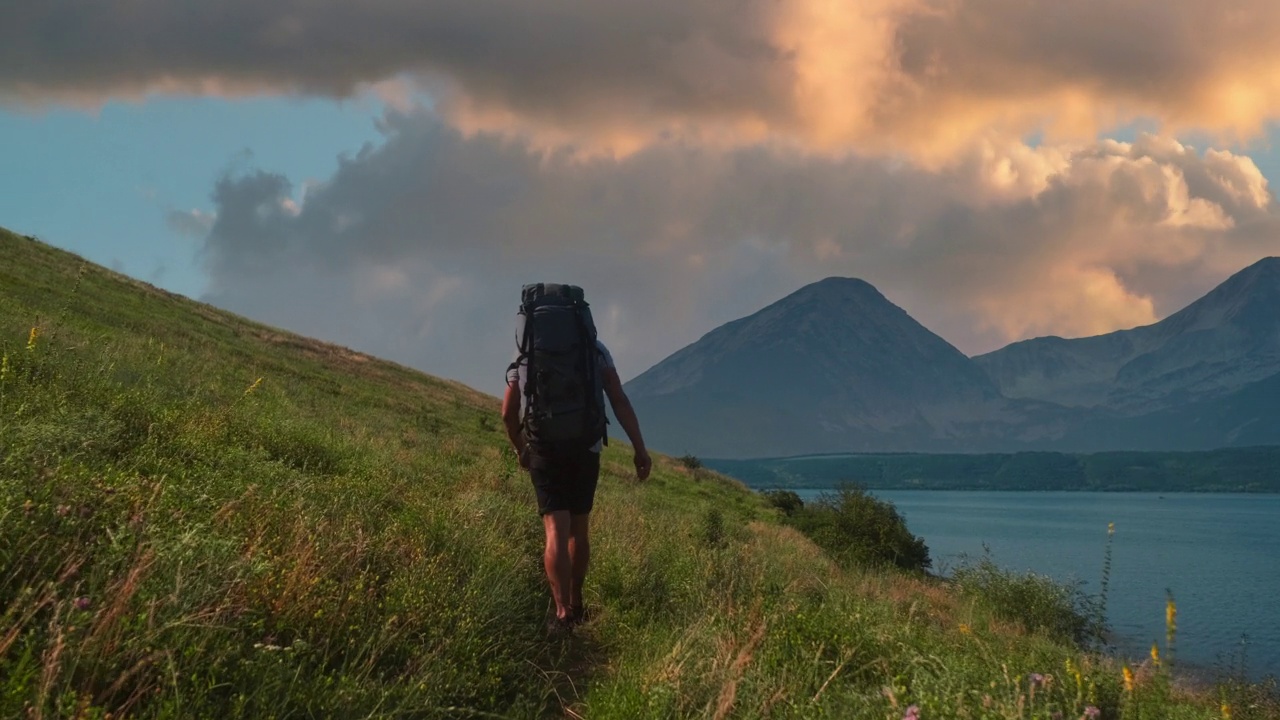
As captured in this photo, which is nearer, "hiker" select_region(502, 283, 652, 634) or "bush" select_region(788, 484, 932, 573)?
"hiker" select_region(502, 283, 652, 634)

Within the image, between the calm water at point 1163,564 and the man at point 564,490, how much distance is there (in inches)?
176

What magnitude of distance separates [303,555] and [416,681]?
1.13 m

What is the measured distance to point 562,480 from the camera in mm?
7207

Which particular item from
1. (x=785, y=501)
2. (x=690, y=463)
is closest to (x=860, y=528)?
(x=785, y=501)

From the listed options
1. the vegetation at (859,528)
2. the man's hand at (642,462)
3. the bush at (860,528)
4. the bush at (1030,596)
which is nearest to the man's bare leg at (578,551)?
the man's hand at (642,462)

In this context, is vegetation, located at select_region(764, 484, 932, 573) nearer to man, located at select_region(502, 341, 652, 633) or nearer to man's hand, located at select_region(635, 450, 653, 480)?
man's hand, located at select_region(635, 450, 653, 480)

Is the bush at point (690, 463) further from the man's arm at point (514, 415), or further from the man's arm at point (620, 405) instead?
the man's arm at point (514, 415)

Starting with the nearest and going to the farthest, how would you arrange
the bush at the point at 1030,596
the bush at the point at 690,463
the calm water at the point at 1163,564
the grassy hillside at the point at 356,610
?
the grassy hillside at the point at 356,610 → the bush at the point at 1030,596 → the calm water at the point at 1163,564 → the bush at the point at 690,463

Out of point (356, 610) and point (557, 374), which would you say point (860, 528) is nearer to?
point (557, 374)

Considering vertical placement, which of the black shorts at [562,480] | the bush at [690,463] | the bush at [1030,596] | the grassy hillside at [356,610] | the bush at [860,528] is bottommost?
the bush at [1030,596]

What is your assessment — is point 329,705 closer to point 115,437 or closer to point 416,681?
point 416,681

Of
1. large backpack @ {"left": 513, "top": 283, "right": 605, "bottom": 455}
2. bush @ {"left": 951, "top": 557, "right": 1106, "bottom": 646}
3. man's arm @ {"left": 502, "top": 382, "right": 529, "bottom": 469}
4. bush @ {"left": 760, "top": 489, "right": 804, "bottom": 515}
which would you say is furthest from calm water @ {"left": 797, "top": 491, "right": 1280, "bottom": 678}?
bush @ {"left": 760, "top": 489, "right": 804, "bottom": 515}

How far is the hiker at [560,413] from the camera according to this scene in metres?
7.05

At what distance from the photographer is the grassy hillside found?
3.74 meters
